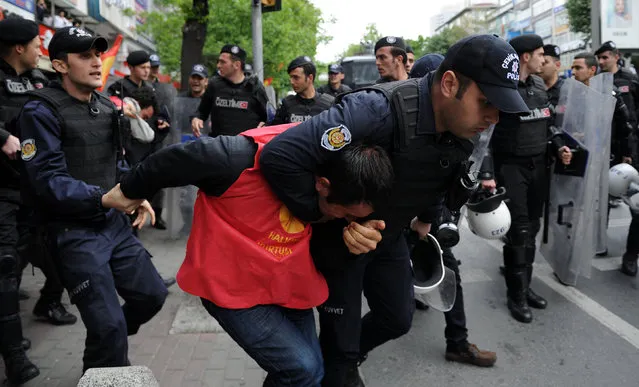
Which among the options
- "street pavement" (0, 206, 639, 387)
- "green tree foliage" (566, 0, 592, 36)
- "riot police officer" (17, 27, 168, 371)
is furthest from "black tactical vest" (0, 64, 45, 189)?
"green tree foliage" (566, 0, 592, 36)

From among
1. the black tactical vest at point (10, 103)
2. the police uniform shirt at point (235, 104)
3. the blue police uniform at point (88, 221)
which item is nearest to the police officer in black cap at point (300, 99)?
the police uniform shirt at point (235, 104)

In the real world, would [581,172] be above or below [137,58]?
below

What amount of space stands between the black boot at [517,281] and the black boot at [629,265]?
1466mm

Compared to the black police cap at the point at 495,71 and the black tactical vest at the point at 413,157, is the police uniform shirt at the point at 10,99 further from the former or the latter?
the black police cap at the point at 495,71

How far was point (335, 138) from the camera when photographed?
1902 millimetres

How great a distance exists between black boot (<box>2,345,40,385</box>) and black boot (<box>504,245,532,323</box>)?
3307mm

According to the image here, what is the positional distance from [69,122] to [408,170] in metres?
1.72

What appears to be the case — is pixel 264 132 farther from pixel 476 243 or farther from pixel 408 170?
pixel 476 243

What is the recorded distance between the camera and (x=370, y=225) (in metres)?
2.01

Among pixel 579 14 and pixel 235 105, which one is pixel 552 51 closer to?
pixel 235 105

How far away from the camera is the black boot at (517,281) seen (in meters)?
4.30

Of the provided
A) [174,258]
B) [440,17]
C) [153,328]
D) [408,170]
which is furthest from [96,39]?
[440,17]

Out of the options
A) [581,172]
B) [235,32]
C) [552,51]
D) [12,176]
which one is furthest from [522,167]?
[235,32]

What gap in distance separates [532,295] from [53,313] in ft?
12.1
